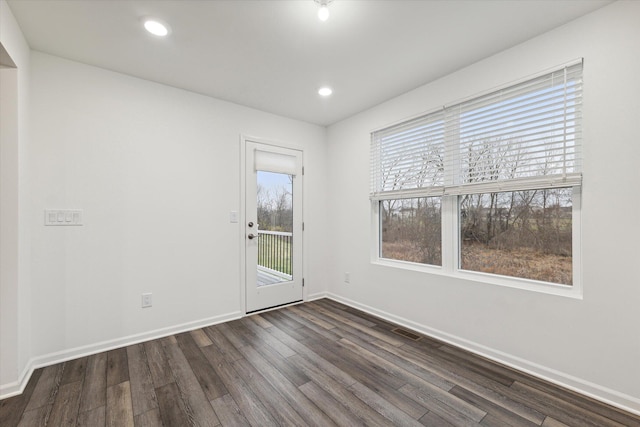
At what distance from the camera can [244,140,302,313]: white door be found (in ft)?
11.3

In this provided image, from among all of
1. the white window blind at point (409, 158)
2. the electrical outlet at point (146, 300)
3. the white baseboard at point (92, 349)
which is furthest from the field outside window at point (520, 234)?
the electrical outlet at point (146, 300)

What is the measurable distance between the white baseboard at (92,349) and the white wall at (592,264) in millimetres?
2462

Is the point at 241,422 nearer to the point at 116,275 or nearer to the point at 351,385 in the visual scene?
the point at 351,385

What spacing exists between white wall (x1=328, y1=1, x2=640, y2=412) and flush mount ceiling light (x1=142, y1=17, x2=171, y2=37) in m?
2.45

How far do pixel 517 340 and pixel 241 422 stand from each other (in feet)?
6.88

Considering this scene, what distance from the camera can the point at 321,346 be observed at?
260cm

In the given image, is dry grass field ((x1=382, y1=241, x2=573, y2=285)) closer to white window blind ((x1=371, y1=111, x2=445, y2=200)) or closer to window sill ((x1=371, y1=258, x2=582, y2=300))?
window sill ((x1=371, y1=258, x2=582, y2=300))

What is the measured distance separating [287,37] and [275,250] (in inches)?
95.8

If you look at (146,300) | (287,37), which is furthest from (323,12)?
(146,300)

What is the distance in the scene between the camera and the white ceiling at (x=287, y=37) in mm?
1849

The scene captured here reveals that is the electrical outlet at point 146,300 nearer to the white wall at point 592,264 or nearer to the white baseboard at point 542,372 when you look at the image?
the white baseboard at point 542,372

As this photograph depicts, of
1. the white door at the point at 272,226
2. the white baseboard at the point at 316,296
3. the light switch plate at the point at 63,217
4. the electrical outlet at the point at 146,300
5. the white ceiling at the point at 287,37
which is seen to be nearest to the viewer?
the white ceiling at the point at 287,37

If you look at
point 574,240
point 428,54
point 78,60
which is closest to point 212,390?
point 574,240

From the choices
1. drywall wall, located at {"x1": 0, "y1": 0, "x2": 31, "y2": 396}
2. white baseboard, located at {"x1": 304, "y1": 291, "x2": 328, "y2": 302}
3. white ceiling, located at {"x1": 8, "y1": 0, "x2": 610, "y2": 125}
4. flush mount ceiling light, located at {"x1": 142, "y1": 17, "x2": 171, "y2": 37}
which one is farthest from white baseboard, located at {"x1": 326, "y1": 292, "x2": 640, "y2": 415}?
flush mount ceiling light, located at {"x1": 142, "y1": 17, "x2": 171, "y2": 37}
